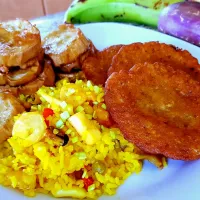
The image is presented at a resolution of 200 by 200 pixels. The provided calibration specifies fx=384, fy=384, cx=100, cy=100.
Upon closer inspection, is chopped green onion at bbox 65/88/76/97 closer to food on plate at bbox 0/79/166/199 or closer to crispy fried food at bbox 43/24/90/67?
food on plate at bbox 0/79/166/199

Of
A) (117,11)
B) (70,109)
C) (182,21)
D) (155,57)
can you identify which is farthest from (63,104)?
(117,11)

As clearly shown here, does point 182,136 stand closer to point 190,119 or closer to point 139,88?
point 190,119

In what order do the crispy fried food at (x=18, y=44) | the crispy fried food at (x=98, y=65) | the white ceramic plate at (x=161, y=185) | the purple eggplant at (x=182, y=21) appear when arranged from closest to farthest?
the white ceramic plate at (x=161, y=185) < the crispy fried food at (x=18, y=44) < the crispy fried food at (x=98, y=65) < the purple eggplant at (x=182, y=21)

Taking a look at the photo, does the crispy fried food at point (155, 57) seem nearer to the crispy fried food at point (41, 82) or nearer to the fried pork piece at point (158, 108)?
the fried pork piece at point (158, 108)

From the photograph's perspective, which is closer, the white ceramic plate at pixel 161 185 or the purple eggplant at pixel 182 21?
the white ceramic plate at pixel 161 185

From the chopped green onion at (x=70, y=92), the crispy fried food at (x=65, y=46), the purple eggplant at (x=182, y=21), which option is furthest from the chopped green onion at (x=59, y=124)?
the purple eggplant at (x=182, y=21)

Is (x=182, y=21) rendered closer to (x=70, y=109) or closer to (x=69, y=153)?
(x=70, y=109)
